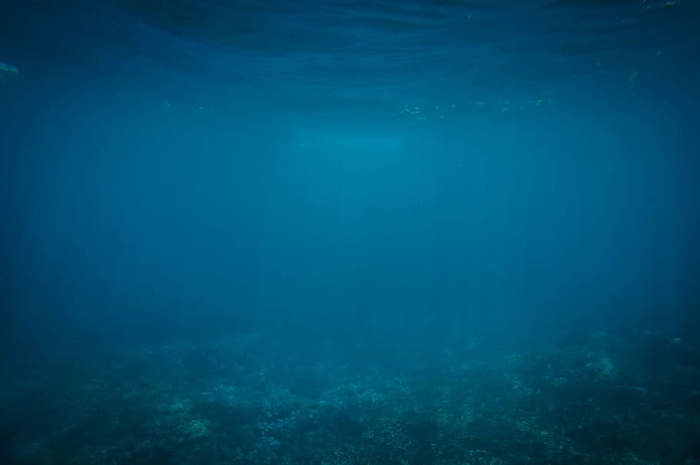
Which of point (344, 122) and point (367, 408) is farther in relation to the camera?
point (344, 122)

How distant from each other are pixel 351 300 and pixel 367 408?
2311 cm

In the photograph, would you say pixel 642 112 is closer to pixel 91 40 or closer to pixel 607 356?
pixel 607 356

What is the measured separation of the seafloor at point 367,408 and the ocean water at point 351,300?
12 centimetres

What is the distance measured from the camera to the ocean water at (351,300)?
44.1ft

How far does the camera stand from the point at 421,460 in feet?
41.6

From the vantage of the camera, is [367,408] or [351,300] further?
[351,300]

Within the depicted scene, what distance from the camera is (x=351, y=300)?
130 ft

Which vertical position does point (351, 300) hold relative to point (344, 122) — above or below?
below

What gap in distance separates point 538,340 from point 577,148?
4748 centimetres

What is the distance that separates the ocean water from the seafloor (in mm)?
115

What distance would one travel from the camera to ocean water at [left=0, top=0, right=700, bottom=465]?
13453 mm

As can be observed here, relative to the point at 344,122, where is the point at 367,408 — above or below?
below

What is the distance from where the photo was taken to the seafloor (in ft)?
42.0

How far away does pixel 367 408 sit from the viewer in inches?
655
